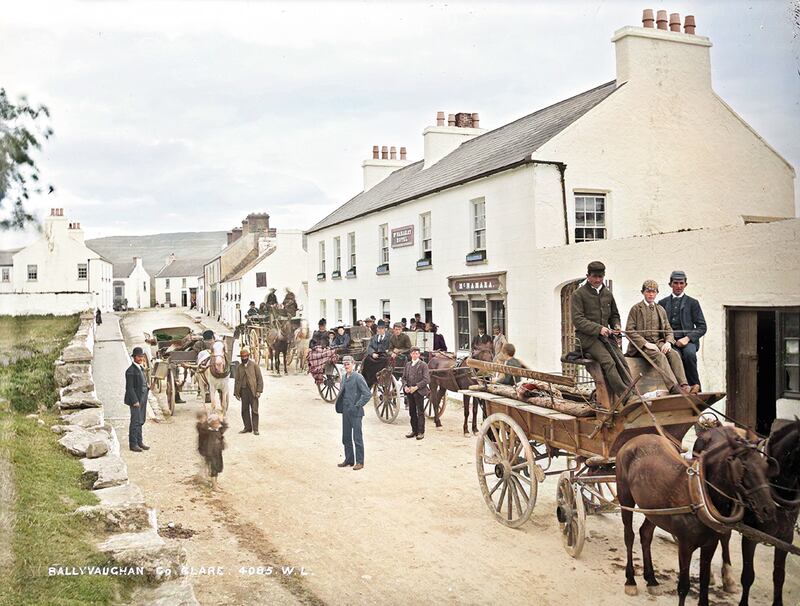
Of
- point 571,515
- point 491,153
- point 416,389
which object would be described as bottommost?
point 571,515

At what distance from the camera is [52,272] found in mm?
4395

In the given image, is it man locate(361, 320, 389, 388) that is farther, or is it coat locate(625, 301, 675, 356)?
man locate(361, 320, 389, 388)

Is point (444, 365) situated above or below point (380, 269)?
below

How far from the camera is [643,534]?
495cm

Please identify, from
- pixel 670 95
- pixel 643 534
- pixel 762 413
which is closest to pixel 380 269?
pixel 670 95

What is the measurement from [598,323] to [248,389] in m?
7.17

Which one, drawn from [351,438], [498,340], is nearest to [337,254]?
[498,340]

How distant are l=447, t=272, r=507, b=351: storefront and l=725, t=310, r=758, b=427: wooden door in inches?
212

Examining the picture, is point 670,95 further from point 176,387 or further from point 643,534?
point 176,387

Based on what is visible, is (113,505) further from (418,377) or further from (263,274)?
(263,274)

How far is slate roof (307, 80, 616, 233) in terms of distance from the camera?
12.0 meters

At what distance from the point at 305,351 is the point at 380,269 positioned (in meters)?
3.32

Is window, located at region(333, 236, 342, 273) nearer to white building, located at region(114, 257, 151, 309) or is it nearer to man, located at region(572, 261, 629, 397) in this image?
white building, located at region(114, 257, 151, 309)

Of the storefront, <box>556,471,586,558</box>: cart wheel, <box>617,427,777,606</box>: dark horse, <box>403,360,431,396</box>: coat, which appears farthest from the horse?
<box>617,427,777,606</box>: dark horse
